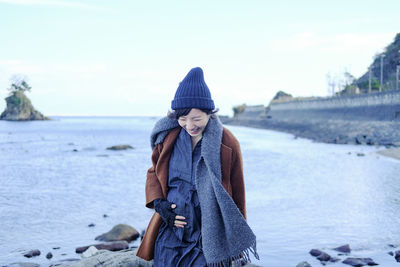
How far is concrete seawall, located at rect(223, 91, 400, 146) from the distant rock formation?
2975 inches

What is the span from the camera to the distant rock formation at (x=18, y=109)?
112375 millimetres

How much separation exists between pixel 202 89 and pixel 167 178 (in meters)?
0.57

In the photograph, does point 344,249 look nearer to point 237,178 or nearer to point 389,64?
point 237,178

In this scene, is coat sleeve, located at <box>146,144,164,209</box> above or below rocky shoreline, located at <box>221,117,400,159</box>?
above

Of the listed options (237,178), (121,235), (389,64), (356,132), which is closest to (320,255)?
(121,235)

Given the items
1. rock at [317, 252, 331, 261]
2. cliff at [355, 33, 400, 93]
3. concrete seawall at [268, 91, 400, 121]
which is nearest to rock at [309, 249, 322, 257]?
rock at [317, 252, 331, 261]

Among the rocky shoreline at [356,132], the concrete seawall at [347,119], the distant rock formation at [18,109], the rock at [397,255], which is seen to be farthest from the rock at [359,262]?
the distant rock formation at [18,109]

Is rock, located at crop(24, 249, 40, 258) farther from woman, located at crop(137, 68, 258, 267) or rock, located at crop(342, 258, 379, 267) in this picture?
rock, located at crop(342, 258, 379, 267)

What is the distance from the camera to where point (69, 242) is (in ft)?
22.0

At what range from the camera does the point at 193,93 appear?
2.52 m

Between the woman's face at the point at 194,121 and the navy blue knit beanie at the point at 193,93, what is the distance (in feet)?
0.14

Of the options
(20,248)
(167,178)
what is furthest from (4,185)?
(167,178)

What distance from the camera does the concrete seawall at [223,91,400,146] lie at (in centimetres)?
2727

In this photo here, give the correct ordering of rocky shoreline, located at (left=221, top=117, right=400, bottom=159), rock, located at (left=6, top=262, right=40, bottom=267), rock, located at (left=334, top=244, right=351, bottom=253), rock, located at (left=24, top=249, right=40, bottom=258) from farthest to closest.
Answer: rocky shoreline, located at (left=221, top=117, right=400, bottom=159) < rock, located at (left=24, top=249, right=40, bottom=258) < rock, located at (left=334, top=244, right=351, bottom=253) < rock, located at (left=6, top=262, right=40, bottom=267)
